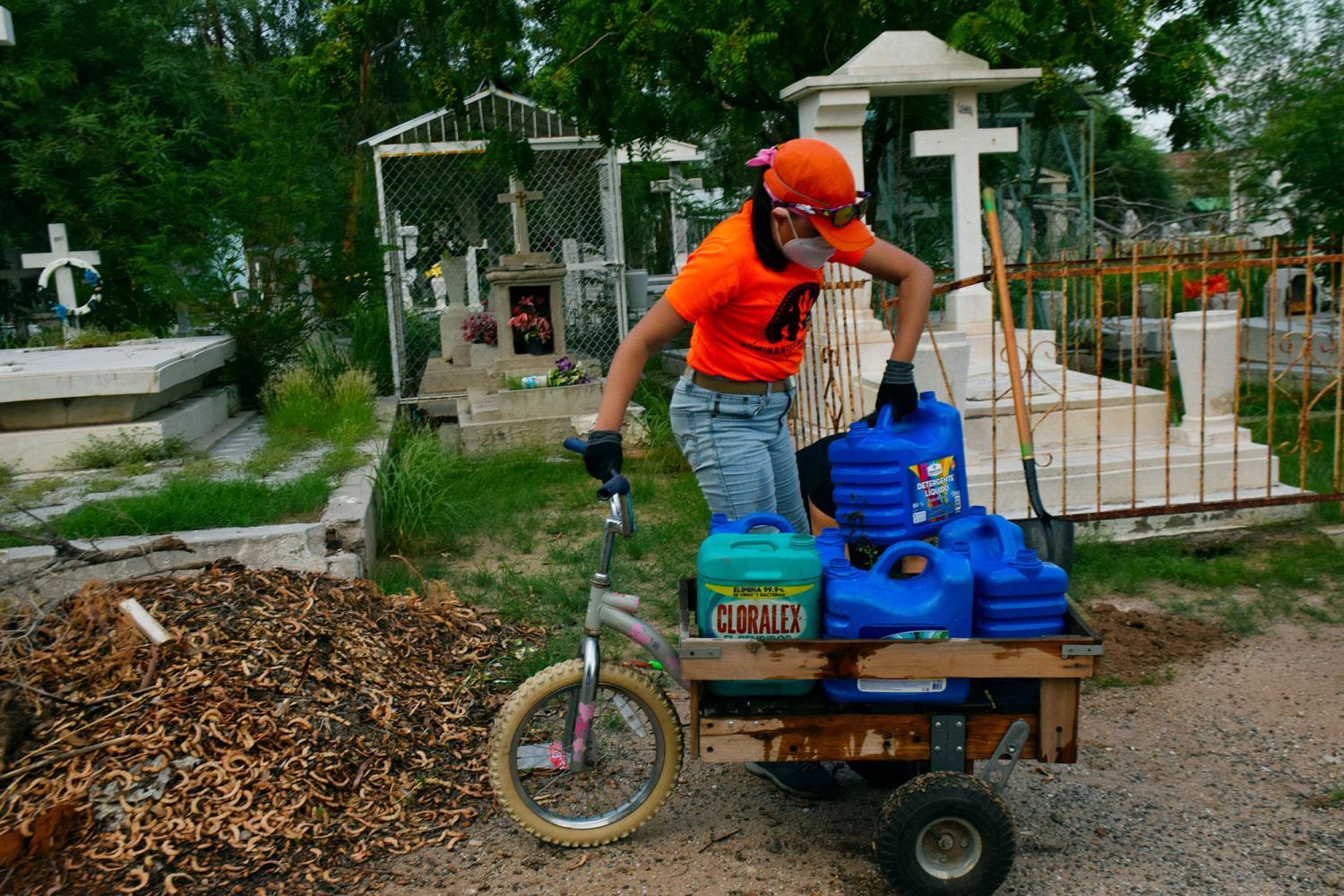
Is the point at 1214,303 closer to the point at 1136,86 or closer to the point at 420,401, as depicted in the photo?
the point at 1136,86

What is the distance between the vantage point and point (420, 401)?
1141 cm

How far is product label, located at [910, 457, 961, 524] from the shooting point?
339cm

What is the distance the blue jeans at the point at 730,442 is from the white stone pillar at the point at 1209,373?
13.3ft

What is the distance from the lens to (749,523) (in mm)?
3430

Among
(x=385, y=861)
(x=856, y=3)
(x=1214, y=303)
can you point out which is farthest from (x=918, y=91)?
(x=1214, y=303)

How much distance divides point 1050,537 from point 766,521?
3.48 feet

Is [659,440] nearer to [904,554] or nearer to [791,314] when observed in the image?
[791,314]

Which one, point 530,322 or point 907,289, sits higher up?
point 907,289

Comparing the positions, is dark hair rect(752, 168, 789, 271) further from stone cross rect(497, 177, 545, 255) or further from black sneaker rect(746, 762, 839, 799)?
stone cross rect(497, 177, 545, 255)

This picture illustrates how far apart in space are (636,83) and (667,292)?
6.13 meters

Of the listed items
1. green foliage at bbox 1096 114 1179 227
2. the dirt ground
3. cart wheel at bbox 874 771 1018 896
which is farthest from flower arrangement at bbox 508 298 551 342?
green foliage at bbox 1096 114 1179 227

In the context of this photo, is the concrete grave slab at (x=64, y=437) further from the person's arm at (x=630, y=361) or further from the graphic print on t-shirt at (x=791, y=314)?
the graphic print on t-shirt at (x=791, y=314)

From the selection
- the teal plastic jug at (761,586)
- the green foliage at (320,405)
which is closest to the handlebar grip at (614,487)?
the teal plastic jug at (761,586)

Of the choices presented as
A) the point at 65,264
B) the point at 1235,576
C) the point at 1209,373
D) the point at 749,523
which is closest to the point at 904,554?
the point at 749,523
